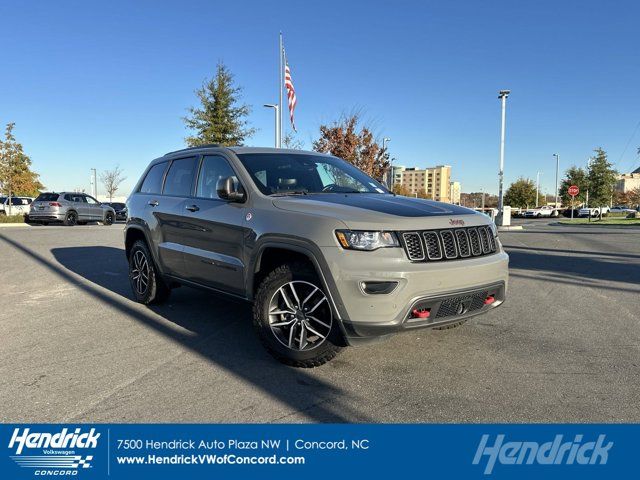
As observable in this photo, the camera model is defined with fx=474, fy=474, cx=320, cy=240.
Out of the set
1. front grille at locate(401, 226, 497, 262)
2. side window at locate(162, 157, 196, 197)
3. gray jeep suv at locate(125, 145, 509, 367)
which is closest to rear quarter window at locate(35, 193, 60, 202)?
→ side window at locate(162, 157, 196, 197)

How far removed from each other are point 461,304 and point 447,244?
0.48 metres

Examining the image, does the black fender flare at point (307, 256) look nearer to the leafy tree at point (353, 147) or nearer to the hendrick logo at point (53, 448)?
the hendrick logo at point (53, 448)

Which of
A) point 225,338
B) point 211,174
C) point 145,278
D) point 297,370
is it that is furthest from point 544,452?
point 145,278

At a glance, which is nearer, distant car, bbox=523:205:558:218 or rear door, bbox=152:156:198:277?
rear door, bbox=152:156:198:277

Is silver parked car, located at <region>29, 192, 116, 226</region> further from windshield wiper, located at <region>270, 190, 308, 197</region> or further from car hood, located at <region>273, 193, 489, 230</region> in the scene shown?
car hood, located at <region>273, 193, 489, 230</region>

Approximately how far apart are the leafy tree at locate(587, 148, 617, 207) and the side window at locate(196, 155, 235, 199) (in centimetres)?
4701

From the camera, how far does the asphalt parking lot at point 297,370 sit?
10.3 feet

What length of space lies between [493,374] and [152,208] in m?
4.21

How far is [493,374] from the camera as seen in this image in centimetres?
379

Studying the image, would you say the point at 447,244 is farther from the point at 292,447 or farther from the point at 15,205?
the point at 15,205

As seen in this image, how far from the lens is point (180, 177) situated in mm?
5516

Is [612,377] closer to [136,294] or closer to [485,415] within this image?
[485,415]

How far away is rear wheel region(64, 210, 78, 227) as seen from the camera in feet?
79.9

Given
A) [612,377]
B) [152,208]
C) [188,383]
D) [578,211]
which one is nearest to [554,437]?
[612,377]
